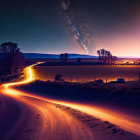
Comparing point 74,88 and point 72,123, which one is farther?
point 74,88

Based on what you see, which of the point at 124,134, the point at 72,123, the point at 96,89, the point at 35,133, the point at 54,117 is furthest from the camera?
the point at 96,89

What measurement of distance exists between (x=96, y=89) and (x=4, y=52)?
44.4 m

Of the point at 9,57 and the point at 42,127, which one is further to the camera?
the point at 9,57

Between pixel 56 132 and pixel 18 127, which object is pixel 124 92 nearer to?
Result: pixel 56 132

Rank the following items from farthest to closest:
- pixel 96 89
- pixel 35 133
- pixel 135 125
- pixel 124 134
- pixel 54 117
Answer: pixel 96 89 → pixel 54 117 → pixel 135 125 → pixel 35 133 → pixel 124 134

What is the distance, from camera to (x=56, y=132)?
296 inches

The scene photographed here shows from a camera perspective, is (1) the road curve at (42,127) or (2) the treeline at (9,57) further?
(2) the treeline at (9,57)

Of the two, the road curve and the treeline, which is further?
the treeline

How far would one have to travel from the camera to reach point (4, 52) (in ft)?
175

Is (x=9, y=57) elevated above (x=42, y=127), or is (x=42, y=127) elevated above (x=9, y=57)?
(x=9, y=57)

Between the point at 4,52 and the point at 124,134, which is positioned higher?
the point at 4,52

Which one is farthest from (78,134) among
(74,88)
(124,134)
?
(74,88)

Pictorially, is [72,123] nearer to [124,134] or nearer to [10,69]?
[124,134]

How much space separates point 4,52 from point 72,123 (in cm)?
5068
